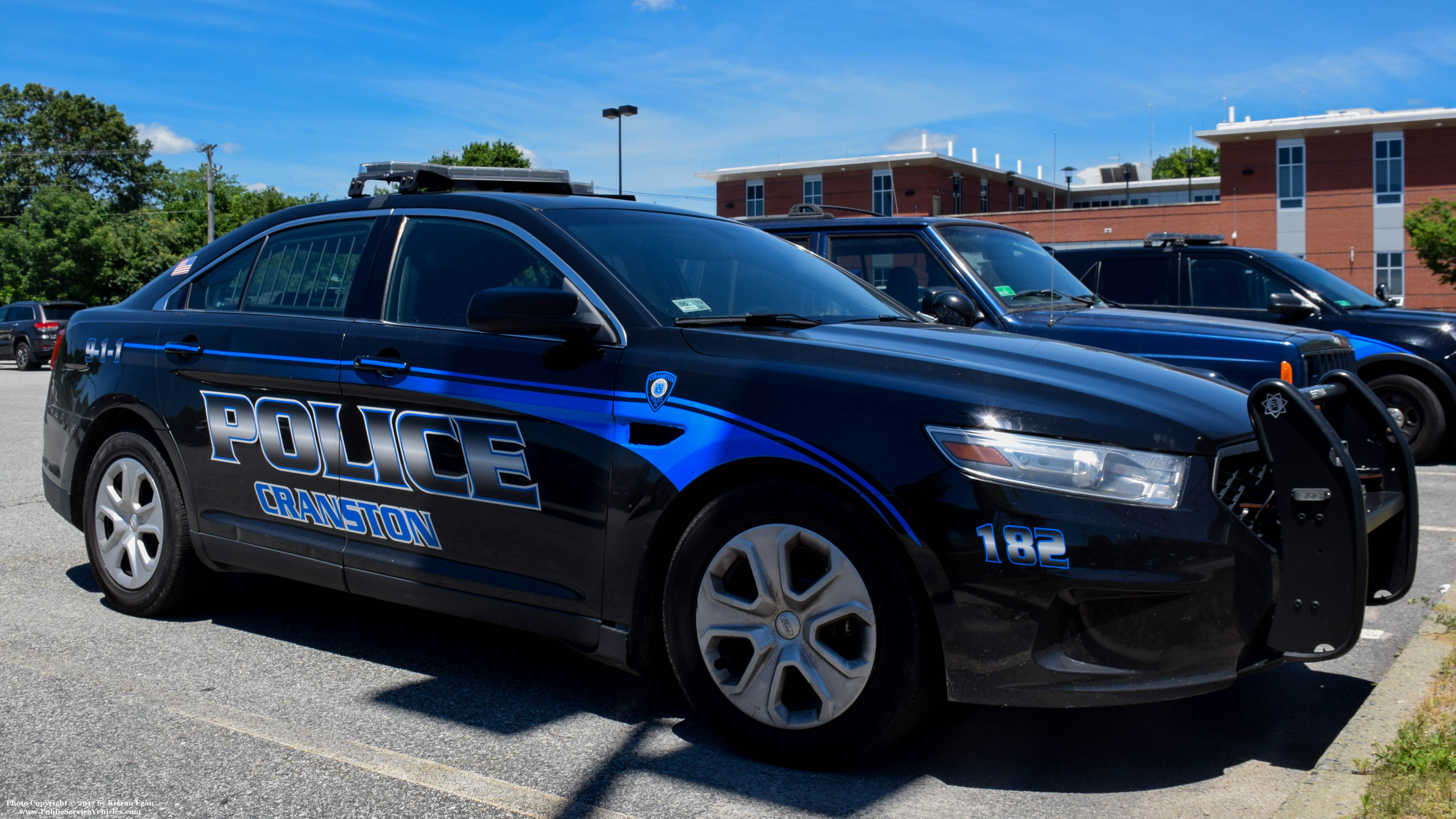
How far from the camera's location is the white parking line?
2.97m

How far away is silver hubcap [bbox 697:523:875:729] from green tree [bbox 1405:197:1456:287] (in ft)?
131

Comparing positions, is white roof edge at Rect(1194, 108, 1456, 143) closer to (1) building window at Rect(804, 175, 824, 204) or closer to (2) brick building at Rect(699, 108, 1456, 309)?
(2) brick building at Rect(699, 108, 1456, 309)

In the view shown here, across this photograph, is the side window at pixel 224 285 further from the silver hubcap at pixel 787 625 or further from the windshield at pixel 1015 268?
the windshield at pixel 1015 268

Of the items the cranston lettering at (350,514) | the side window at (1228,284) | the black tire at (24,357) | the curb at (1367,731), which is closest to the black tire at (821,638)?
the curb at (1367,731)

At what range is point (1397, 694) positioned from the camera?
352cm

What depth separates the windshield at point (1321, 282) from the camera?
31.1 feet

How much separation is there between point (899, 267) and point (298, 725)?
4683mm

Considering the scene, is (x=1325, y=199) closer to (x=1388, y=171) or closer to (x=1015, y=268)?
(x=1388, y=171)

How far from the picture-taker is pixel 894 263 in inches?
283

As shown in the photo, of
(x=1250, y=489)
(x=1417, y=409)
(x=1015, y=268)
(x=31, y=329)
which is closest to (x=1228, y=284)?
(x=1417, y=409)

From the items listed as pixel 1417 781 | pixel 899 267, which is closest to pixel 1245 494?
pixel 1417 781

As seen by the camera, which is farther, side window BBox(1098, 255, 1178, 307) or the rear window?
the rear window

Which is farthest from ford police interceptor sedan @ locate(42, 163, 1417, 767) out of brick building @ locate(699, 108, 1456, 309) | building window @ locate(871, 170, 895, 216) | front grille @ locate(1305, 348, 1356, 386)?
building window @ locate(871, 170, 895, 216)

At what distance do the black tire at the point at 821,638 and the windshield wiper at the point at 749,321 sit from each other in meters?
0.65
